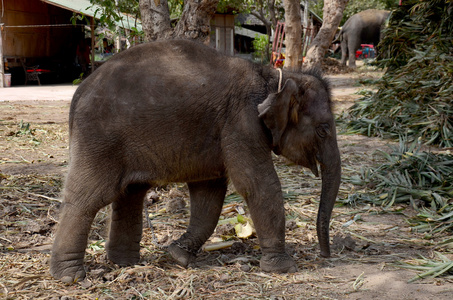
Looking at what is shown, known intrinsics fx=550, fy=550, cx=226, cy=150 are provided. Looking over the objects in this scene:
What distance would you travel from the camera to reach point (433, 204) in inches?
216

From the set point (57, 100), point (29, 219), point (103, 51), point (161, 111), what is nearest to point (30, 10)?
point (57, 100)

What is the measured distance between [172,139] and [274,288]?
1.24 metres

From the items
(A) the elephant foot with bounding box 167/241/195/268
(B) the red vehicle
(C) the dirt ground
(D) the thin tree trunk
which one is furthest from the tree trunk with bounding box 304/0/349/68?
(B) the red vehicle

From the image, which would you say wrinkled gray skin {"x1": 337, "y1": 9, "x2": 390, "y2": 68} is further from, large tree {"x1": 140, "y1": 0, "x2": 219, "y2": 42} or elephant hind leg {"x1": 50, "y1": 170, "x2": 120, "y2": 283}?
elephant hind leg {"x1": 50, "y1": 170, "x2": 120, "y2": 283}

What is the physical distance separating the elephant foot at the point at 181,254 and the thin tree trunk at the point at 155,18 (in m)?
2.89

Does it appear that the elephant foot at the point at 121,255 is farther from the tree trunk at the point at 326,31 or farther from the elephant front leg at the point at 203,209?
the tree trunk at the point at 326,31

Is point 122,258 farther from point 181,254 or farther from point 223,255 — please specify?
point 223,255

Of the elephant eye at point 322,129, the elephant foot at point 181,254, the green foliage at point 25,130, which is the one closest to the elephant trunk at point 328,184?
the elephant eye at point 322,129

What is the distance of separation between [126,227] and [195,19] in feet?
9.35

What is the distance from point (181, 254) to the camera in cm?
421

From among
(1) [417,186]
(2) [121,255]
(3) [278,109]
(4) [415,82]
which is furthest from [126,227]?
(4) [415,82]

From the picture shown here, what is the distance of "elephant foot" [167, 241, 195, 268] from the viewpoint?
418cm

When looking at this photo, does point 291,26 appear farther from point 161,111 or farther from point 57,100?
point 57,100

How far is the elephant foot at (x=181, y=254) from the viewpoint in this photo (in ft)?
13.7
